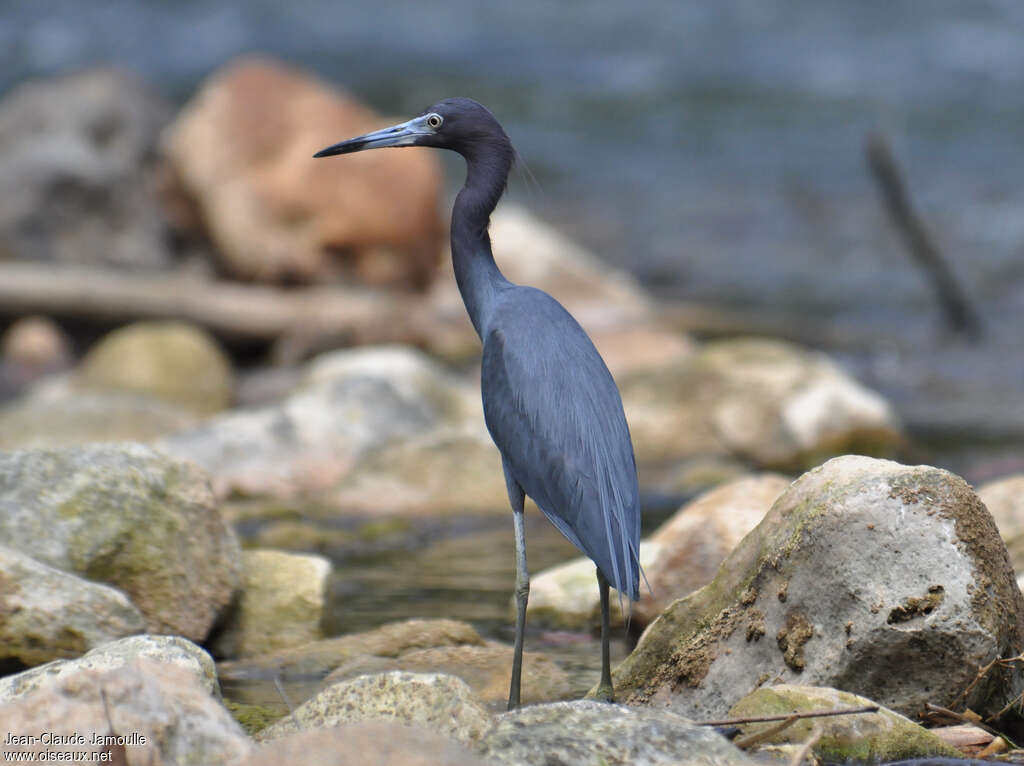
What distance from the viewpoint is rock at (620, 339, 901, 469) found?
29.4ft

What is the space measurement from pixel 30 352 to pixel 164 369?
5.92 feet

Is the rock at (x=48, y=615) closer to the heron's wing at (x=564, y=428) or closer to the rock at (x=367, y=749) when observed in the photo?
the heron's wing at (x=564, y=428)

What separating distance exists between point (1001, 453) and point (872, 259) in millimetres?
10088

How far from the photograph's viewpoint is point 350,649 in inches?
189

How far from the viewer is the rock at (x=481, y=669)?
4.32 m

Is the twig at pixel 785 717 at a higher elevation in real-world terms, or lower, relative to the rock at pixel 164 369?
higher

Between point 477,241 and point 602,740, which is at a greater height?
point 477,241

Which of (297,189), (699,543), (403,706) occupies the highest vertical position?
(403,706)

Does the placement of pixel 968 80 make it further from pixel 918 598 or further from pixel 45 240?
pixel 918 598

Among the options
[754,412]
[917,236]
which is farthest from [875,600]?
[917,236]

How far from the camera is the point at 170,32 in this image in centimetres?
2812

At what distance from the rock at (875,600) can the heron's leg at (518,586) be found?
46cm

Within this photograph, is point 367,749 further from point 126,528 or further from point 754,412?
point 754,412

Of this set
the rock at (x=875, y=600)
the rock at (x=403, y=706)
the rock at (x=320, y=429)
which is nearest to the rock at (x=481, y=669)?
the rock at (x=875, y=600)
